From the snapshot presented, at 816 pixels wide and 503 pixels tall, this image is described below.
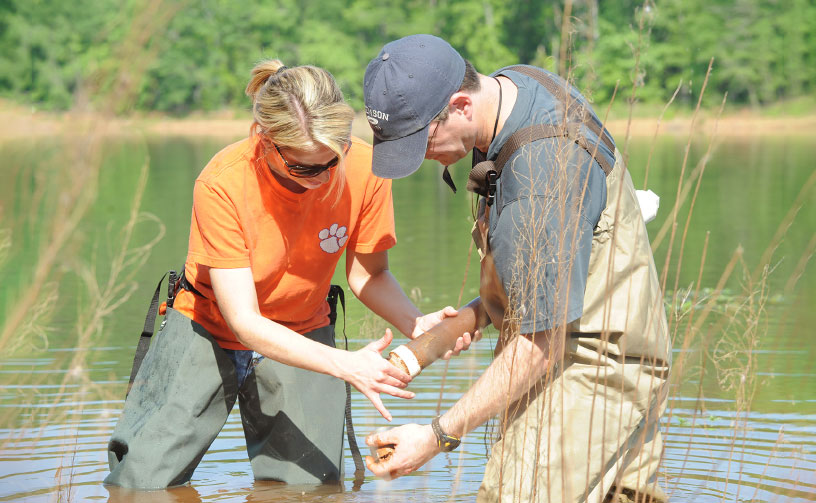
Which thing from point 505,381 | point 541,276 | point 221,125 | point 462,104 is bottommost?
point 221,125

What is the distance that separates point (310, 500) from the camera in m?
4.28

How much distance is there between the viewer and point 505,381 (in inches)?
118

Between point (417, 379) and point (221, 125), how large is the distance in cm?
4094

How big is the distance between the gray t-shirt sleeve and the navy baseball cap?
29 centimetres

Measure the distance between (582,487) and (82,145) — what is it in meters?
2.03

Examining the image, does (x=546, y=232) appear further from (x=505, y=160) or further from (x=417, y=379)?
(x=417, y=379)

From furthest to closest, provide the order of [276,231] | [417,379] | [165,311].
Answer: [417,379] → [165,311] → [276,231]

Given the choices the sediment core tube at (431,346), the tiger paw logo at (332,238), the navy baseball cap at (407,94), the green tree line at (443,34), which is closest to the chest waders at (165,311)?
the tiger paw logo at (332,238)

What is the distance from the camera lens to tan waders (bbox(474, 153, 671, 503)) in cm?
305

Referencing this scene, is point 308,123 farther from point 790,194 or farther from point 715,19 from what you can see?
point 715,19

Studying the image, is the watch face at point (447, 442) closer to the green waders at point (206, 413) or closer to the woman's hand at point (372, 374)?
the woman's hand at point (372, 374)

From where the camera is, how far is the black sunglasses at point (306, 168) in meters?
3.56

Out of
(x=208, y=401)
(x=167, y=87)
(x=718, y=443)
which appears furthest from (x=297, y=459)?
(x=167, y=87)

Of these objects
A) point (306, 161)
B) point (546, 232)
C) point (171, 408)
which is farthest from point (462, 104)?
point (171, 408)
